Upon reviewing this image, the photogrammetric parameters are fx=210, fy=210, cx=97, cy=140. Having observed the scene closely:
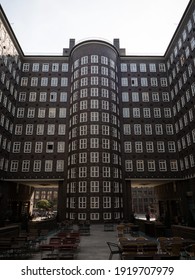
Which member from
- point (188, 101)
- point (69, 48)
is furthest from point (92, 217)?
point (69, 48)

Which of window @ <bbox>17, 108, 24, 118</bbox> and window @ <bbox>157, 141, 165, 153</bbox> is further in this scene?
window @ <bbox>17, 108, 24, 118</bbox>

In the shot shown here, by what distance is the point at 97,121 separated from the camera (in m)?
43.0

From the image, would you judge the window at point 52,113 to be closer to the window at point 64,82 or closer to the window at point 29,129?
the window at point 29,129

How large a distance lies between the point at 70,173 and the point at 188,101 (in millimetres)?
26161

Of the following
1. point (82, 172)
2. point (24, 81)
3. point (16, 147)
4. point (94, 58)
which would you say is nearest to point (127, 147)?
point (82, 172)

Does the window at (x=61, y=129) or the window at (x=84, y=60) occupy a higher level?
the window at (x=84, y=60)

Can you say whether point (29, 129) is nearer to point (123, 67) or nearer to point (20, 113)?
point (20, 113)

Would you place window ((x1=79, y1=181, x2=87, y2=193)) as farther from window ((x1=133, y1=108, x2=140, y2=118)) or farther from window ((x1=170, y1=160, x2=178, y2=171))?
window ((x1=133, y1=108, x2=140, y2=118))

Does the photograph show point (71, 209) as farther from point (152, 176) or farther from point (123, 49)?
point (123, 49)

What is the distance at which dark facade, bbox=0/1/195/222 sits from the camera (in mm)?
39031

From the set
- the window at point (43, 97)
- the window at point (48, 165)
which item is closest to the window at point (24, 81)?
the window at point (43, 97)

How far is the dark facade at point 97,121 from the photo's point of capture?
39.0 m

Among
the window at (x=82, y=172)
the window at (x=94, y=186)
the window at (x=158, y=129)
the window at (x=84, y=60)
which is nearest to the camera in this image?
the window at (x=94, y=186)

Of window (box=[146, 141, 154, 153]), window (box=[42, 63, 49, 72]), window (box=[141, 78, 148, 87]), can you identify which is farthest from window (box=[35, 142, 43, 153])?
window (box=[141, 78, 148, 87])
